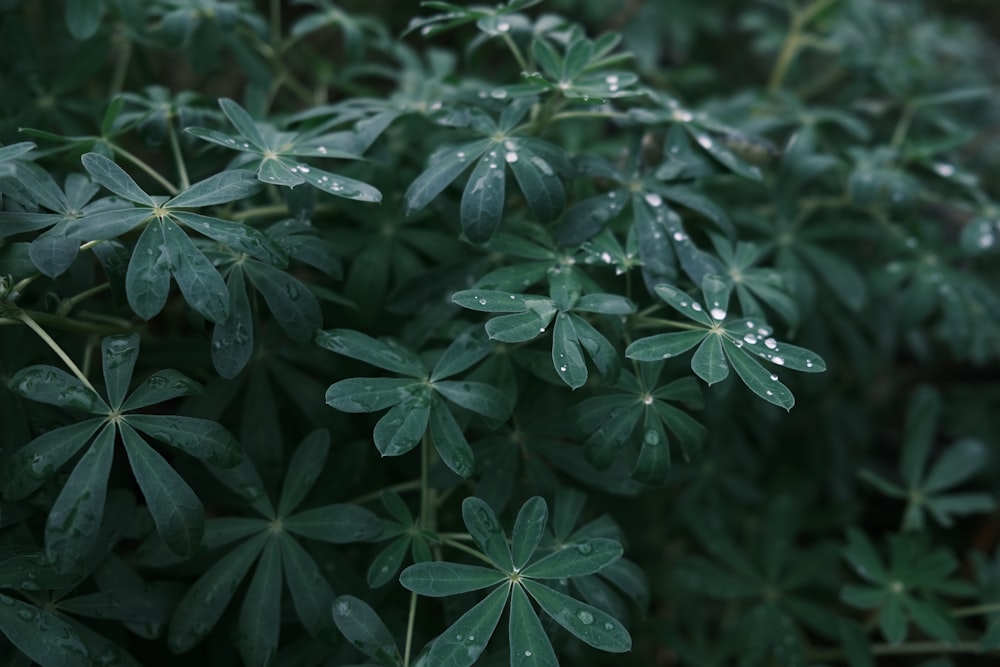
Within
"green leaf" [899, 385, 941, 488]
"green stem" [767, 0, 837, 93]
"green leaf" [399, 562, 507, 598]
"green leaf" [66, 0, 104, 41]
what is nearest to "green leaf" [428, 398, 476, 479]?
"green leaf" [399, 562, 507, 598]

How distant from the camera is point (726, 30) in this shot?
3117mm

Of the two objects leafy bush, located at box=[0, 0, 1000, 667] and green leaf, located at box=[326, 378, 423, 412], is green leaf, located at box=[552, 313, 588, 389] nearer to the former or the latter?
leafy bush, located at box=[0, 0, 1000, 667]

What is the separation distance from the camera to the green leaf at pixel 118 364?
1210 mm

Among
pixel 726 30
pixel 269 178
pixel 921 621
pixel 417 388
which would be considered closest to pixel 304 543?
pixel 417 388

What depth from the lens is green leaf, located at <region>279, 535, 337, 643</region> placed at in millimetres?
1295

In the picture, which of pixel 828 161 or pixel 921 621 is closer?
pixel 921 621

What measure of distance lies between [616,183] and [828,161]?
0.59 meters

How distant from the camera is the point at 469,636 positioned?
1.16 meters

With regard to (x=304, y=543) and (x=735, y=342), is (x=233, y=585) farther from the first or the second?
(x=735, y=342)

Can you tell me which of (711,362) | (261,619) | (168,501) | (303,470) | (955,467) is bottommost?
(955,467)

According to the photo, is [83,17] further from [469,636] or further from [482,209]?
[469,636]

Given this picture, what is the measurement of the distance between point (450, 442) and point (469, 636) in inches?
11.1

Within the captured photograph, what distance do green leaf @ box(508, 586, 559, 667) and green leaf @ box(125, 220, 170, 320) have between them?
675mm

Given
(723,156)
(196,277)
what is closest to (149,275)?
(196,277)
